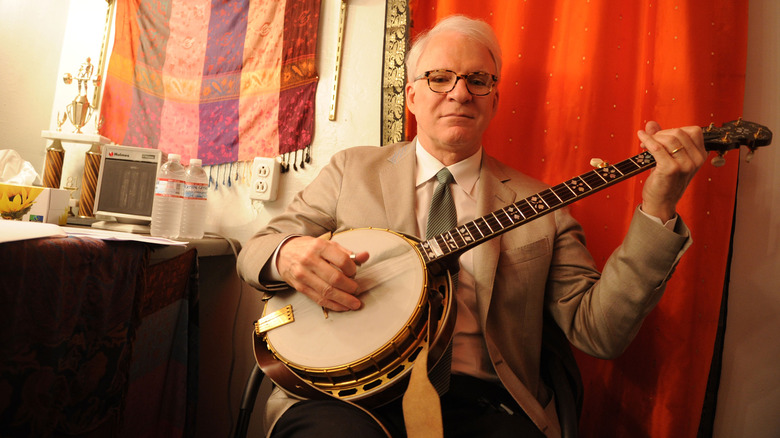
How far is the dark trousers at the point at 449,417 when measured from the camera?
931 mm

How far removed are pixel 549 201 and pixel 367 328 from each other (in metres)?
0.52

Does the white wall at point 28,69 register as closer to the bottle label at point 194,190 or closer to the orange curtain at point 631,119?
the bottle label at point 194,190

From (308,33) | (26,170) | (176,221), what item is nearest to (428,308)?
(176,221)

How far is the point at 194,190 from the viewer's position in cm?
170

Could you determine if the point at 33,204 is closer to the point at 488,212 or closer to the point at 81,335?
the point at 81,335

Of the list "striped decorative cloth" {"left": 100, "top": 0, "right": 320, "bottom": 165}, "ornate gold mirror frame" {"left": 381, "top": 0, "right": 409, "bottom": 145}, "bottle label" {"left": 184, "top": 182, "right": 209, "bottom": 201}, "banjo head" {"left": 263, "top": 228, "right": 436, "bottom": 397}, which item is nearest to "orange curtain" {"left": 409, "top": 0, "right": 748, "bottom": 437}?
"ornate gold mirror frame" {"left": 381, "top": 0, "right": 409, "bottom": 145}

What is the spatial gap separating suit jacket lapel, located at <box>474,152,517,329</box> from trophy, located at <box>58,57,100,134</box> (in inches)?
68.9

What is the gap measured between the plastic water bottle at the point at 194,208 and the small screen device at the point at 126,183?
0.43 ft

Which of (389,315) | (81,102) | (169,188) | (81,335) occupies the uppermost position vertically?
(81,102)

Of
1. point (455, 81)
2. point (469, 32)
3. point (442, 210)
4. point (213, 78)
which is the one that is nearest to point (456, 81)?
point (455, 81)

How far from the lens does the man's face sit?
1338mm

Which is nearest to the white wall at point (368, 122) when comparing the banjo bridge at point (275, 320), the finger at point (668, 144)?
the finger at point (668, 144)

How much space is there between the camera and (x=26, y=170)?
1688mm

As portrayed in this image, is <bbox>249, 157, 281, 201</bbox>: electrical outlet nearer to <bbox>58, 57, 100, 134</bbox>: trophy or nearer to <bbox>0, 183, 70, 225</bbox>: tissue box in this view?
<bbox>0, 183, 70, 225</bbox>: tissue box
